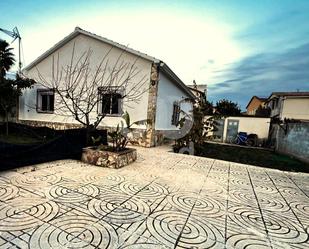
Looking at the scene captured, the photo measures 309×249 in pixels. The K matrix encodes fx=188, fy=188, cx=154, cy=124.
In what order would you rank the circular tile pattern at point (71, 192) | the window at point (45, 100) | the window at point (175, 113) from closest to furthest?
1. the circular tile pattern at point (71, 192)
2. the window at point (45, 100)
3. the window at point (175, 113)

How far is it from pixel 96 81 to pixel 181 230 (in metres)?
8.54

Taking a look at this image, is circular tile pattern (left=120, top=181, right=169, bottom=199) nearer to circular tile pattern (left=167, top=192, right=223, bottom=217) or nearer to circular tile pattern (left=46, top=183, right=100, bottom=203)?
circular tile pattern (left=167, top=192, right=223, bottom=217)

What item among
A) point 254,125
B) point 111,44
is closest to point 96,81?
point 111,44

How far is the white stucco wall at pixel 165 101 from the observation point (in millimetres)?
9274

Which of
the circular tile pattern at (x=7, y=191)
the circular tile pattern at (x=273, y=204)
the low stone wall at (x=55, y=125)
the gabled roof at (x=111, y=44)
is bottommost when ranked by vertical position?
the circular tile pattern at (x=273, y=204)

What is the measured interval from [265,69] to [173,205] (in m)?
21.6

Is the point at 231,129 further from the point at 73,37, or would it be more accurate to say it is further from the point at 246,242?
the point at 246,242

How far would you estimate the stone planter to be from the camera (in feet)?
16.1

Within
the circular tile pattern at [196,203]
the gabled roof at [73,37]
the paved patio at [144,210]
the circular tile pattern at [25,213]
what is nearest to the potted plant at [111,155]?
the paved patio at [144,210]

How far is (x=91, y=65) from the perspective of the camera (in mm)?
9672

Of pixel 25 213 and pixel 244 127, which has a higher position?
pixel 244 127

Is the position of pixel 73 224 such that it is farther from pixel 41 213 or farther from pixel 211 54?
pixel 211 54

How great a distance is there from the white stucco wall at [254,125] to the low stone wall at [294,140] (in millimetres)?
3445

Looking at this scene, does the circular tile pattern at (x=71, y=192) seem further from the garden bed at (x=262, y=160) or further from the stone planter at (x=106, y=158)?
the garden bed at (x=262, y=160)
